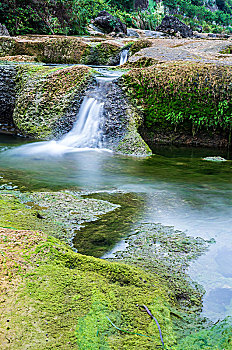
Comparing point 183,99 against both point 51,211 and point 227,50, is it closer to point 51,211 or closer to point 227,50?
point 227,50

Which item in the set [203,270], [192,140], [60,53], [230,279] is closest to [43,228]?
[203,270]

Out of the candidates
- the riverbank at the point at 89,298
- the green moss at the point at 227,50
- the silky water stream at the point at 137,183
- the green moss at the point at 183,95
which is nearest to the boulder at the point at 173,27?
the green moss at the point at 227,50

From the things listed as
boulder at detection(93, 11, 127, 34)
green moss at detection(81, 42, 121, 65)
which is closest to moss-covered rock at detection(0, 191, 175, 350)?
green moss at detection(81, 42, 121, 65)

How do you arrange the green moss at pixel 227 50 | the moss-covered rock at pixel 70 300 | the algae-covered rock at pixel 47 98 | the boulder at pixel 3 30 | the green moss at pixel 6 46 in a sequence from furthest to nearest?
the boulder at pixel 3 30
the green moss at pixel 6 46
the green moss at pixel 227 50
the algae-covered rock at pixel 47 98
the moss-covered rock at pixel 70 300

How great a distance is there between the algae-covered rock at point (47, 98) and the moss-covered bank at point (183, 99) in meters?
1.58

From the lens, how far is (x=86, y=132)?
814 cm

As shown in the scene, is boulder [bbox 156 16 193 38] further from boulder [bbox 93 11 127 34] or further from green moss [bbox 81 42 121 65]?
green moss [bbox 81 42 121 65]

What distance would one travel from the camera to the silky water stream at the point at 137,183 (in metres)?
2.55

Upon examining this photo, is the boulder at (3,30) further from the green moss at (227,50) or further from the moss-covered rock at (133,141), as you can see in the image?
the moss-covered rock at (133,141)

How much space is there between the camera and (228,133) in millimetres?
7922

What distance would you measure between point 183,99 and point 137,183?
393 centimetres

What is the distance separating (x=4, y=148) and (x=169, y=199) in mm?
5155

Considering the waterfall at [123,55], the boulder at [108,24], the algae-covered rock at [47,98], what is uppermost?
the boulder at [108,24]

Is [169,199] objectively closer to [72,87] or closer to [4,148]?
[4,148]
